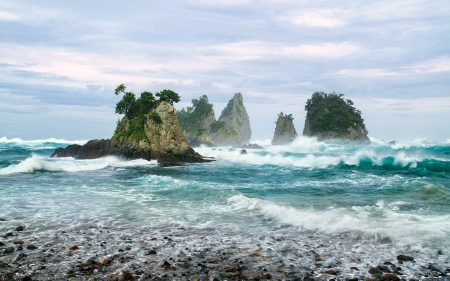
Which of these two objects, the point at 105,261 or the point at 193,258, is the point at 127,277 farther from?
the point at 193,258

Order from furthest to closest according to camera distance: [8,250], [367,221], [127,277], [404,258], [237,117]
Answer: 1. [237,117]
2. [367,221]
3. [8,250]
4. [404,258]
5. [127,277]

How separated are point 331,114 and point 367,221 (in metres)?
108

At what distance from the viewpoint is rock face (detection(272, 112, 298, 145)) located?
120 m

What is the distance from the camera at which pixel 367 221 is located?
1263cm

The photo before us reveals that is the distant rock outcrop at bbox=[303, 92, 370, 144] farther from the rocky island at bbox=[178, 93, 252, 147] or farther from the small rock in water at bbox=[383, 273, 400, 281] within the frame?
the small rock in water at bbox=[383, 273, 400, 281]

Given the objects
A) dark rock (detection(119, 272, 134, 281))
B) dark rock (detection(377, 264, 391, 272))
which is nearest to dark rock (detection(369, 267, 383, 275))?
dark rock (detection(377, 264, 391, 272))

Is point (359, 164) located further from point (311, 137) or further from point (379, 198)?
point (311, 137)

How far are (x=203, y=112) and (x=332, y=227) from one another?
114m

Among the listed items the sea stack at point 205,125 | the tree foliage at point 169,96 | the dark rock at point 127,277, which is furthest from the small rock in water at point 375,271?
the sea stack at point 205,125

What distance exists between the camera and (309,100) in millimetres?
126062

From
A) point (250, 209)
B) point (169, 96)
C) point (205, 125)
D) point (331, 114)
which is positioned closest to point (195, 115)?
point (205, 125)

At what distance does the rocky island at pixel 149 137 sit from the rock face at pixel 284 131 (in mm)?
75643

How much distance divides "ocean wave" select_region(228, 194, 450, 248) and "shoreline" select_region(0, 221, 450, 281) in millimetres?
994

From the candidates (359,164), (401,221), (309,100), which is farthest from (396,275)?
(309,100)
